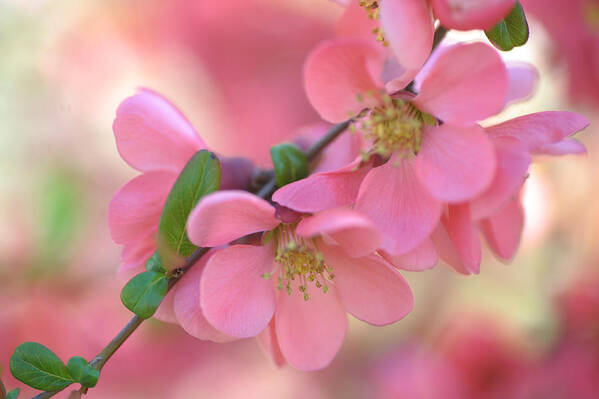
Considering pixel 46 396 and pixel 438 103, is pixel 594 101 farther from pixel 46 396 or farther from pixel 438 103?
pixel 46 396

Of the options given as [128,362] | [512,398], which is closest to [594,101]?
[512,398]

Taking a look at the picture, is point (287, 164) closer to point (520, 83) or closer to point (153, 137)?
point (153, 137)

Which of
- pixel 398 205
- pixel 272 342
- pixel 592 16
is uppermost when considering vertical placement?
pixel 398 205

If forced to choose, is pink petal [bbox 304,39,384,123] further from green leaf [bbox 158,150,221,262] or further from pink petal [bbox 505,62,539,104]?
pink petal [bbox 505,62,539,104]

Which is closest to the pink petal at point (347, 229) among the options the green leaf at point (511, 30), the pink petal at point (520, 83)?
the green leaf at point (511, 30)

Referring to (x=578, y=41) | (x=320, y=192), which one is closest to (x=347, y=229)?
(x=320, y=192)
